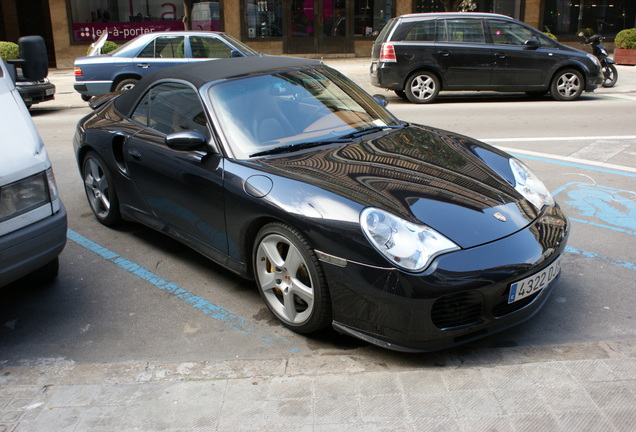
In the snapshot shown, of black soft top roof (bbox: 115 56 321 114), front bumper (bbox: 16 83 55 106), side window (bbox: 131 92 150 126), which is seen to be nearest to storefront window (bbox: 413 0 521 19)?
front bumper (bbox: 16 83 55 106)

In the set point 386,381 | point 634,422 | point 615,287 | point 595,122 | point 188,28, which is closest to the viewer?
point 634,422

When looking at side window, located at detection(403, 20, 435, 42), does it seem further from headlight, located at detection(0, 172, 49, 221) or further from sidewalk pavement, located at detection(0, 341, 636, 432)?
sidewalk pavement, located at detection(0, 341, 636, 432)

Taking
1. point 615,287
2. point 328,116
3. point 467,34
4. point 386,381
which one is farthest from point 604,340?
point 467,34

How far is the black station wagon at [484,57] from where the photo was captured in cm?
1216

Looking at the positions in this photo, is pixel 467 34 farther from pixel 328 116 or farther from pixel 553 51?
pixel 328 116

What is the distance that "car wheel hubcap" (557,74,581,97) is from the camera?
40.3 feet

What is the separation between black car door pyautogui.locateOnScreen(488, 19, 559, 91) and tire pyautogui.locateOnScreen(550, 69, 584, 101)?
24 centimetres

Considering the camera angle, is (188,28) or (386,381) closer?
(386,381)

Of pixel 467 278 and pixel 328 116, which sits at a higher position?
pixel 328 116

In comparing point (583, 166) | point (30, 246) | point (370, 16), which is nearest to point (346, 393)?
point (30, 246)

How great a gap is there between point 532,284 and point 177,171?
2366 mm

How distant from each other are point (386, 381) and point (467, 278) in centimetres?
63

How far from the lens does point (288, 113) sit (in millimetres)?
4312

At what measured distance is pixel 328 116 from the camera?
14.6 feet
